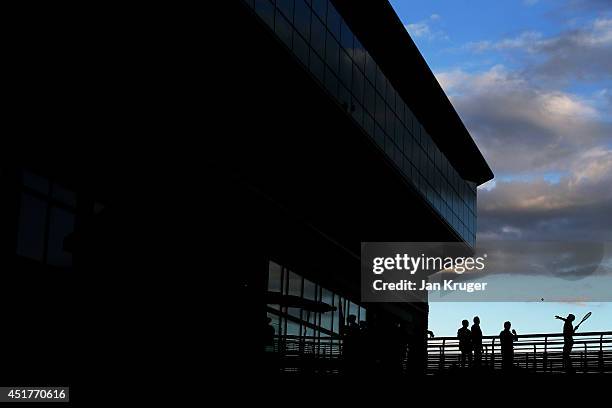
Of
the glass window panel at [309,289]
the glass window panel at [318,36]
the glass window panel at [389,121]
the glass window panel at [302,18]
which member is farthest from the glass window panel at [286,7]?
the glass window panel at [309,289]

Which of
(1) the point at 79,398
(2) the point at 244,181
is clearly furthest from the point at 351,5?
(1) the point at 79,398

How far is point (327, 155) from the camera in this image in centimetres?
3275

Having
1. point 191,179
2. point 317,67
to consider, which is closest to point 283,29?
point 317,67

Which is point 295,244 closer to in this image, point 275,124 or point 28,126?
point 275,124

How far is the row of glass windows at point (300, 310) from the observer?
111ft

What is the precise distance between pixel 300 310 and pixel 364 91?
27.7 feet

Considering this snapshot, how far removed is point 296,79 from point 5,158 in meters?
9.69

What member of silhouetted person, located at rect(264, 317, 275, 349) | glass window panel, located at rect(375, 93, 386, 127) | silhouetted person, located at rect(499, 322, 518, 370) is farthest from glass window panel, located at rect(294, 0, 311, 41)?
silhouetted person, located at rect(499, 322, 518, 370)

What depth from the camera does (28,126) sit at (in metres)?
20.5

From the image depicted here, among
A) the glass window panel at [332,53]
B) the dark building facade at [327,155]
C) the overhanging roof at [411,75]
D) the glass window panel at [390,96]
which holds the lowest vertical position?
the dark building facade at [327,155]

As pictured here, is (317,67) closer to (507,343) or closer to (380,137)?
(380,137)

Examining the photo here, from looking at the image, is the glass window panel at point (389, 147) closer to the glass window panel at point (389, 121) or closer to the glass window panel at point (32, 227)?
the glass window panel at point (389, 121)

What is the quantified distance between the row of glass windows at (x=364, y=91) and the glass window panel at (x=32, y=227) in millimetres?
7812

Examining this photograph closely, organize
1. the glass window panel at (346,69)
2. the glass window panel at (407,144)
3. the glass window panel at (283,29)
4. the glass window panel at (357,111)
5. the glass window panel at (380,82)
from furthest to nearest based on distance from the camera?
the glass window panel at (407,144), the glass window panel at (380,82), the glass window panel at (357,111), the glass window panel at (346,69), the glass window panel at (283,29)
